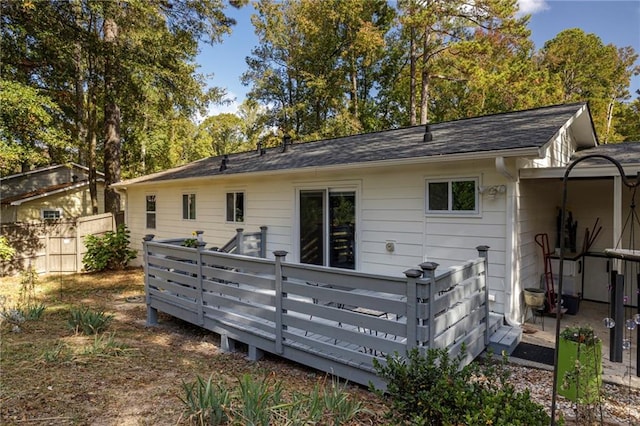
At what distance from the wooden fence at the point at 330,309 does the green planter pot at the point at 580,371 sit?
84 cm

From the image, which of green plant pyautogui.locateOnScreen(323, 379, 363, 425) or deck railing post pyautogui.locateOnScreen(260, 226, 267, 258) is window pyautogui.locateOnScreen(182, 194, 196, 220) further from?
green plant pyautogui.locateOnScreen(323, 379, 363, 425)

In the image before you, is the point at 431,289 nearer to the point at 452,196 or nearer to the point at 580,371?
the point at 580,371

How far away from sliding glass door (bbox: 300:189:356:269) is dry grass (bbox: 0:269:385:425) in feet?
8.32

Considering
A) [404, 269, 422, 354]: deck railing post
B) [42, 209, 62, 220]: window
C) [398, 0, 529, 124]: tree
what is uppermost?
[398, 0, 529, 124]: tree

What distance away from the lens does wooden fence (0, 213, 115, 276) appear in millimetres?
10180

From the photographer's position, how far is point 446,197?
209 inches

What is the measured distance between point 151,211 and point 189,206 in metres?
2.31

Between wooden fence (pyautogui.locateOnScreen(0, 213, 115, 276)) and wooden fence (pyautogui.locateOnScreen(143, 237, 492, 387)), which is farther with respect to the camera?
wooden fence (pyautogui.locateOnScreen(0, 213, 115, 276))

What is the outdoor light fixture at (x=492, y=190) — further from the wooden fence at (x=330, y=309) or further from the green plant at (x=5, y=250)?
the green plant at (x=5, y=250)

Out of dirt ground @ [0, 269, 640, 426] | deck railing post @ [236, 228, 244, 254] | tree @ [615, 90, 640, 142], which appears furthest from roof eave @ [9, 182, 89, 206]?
tree @ [615, 90, 640, 142]

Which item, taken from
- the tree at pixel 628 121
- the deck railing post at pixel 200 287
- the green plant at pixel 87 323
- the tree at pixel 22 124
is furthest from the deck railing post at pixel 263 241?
the tree at pixel 628 121

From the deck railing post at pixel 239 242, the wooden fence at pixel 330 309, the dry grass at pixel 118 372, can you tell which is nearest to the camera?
the dry grass at pixel 118 372

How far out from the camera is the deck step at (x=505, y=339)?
4.21 metres

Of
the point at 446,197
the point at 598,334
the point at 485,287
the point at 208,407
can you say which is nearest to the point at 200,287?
the point at 208,407
